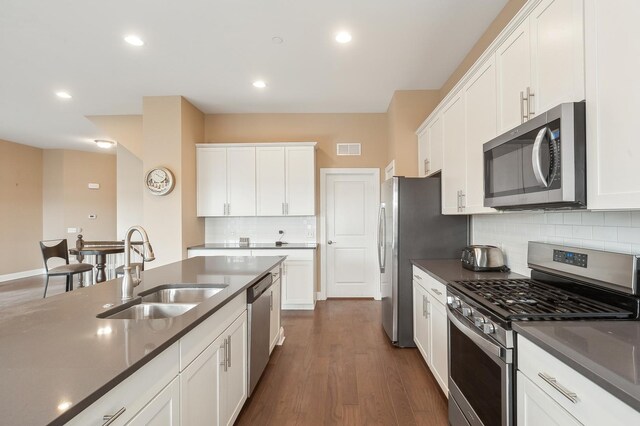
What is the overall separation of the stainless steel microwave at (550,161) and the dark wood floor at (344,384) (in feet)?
5.16

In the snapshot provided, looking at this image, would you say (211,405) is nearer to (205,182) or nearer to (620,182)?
(620,182)

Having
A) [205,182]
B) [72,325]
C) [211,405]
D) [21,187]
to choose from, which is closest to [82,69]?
[205,182]

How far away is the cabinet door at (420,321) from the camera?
8.39 feet

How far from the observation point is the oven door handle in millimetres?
1254

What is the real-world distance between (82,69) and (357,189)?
152 inches

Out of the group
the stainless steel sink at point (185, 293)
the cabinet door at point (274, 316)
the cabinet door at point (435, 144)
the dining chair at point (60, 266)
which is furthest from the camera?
the dining chair at point (60, 266)

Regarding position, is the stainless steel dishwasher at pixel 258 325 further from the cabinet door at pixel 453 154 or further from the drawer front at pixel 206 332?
the cabinet door at pixel 453 154

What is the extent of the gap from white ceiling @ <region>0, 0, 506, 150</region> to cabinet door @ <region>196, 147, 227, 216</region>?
746 mm

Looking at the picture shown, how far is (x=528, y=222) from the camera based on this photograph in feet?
7.05

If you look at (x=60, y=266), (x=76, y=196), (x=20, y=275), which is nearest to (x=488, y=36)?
(x=60, y=266)

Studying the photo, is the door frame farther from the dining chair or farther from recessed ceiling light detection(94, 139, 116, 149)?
recessed ceiling light detection(94, 139, 116, 149)

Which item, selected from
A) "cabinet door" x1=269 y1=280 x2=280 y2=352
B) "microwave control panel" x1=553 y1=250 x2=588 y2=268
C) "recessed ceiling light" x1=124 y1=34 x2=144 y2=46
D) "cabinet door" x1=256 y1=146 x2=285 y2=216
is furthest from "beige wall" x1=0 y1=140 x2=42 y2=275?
"microwave control panel" x1=553 y1=250 x2=588 y2=268

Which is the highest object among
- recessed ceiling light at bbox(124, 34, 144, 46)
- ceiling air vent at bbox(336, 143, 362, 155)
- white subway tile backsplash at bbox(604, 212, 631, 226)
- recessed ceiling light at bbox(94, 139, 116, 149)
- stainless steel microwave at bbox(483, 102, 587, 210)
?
recessed ceiling light at bbox(124, 34, 144, 46)

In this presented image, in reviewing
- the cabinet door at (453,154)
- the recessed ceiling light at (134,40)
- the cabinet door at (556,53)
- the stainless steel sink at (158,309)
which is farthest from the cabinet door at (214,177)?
the cabinet door at (556,53)
